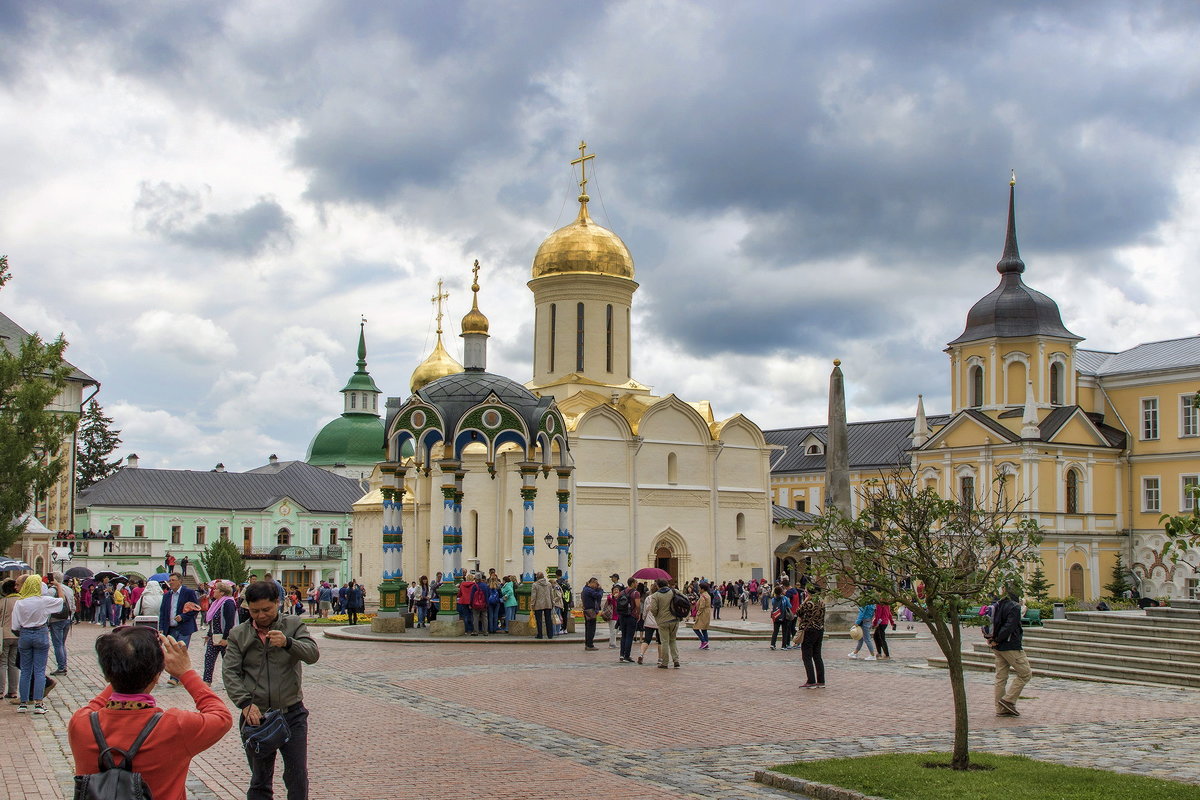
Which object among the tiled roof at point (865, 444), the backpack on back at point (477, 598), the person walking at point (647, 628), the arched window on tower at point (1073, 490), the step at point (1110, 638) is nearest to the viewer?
the step at point (1110, 638)

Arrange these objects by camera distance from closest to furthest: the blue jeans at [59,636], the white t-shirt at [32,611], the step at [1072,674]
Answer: the white t-shirt at [32,611] → the blue jeans at [59,636] → the step at [1072,674]

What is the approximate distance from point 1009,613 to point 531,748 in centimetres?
598

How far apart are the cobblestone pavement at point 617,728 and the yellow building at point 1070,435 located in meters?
31.9

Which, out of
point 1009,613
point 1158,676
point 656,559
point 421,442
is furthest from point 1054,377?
point 1009,613

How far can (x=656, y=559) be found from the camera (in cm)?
4409

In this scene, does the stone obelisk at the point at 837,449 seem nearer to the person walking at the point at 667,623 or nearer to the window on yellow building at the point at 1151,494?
the person walking at the point at 667,623

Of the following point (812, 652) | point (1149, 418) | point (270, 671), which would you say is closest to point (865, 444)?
point (1149, 418)

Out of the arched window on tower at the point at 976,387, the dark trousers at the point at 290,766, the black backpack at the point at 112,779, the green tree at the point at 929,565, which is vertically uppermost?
the arched window on tower at the point at 976,387

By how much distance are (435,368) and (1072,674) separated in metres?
42.9

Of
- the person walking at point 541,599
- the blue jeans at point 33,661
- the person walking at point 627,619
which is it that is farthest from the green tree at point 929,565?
the person walking at point 541,599

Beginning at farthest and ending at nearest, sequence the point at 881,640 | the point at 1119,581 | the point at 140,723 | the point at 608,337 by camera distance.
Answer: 1. the point at 1119,581
2. the point at 608,337
3. the point at 881,640
4. the point at 140,723

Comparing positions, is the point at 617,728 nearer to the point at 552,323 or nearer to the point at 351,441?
the point at 552,323

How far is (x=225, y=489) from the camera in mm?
76875

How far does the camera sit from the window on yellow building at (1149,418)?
50.9m
